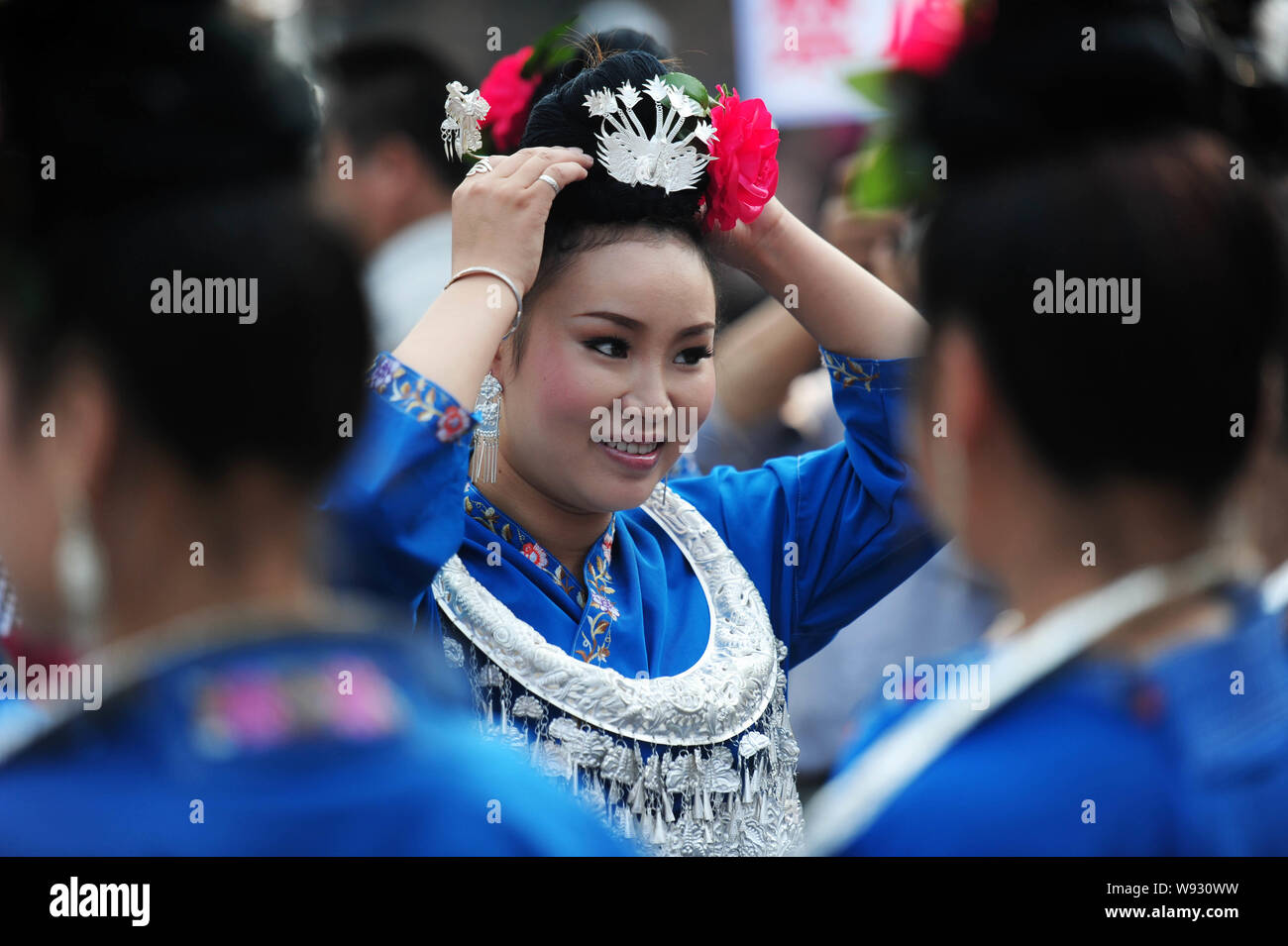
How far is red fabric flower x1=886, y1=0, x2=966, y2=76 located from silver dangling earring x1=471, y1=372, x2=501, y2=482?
909mm

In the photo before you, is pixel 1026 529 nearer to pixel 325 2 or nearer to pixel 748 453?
pixel 748 453

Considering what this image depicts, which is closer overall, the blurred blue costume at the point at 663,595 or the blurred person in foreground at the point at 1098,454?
the blurred person in foreground at the point at 1098,454

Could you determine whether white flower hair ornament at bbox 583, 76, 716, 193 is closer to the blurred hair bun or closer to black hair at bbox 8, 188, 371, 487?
the blurred hair bun

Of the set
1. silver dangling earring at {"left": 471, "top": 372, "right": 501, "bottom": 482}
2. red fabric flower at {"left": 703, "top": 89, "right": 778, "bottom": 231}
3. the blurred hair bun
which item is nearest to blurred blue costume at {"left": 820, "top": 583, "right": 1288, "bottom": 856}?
the blurred hair bun

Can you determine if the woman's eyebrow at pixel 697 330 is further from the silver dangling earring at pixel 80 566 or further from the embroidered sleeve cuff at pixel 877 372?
the silver dangling earring at pixel 80 566

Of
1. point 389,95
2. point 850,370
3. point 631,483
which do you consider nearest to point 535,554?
point 631,483

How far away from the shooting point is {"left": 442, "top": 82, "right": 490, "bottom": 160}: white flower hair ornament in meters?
2.11

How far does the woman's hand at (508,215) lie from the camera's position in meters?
1.88

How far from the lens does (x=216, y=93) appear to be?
3.40ft

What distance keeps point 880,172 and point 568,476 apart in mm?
755

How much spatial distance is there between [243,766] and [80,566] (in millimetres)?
246

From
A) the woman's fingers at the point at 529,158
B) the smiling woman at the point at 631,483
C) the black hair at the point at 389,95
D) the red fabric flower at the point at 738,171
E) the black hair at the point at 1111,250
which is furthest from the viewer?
the black hair at the point at 389,95

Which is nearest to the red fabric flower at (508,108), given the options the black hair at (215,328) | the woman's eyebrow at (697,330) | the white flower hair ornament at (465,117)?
the white flower hair ornament at (465,117)

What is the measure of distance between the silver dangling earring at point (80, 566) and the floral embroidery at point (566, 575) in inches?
37.7
